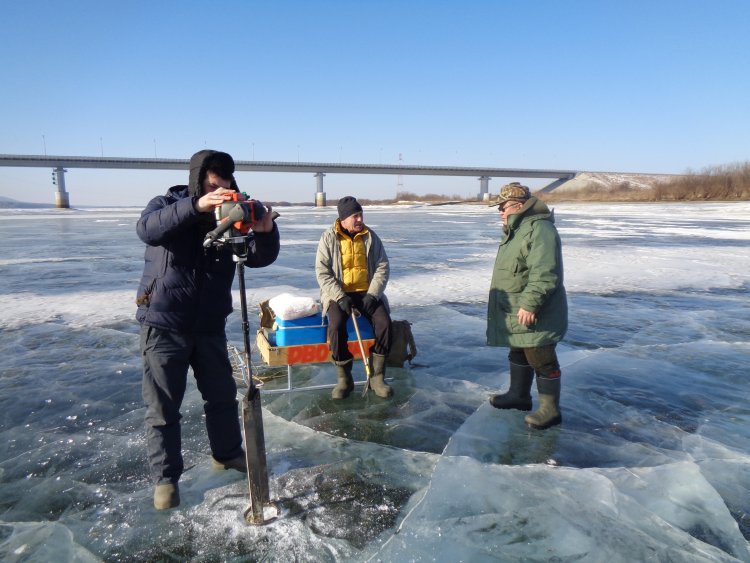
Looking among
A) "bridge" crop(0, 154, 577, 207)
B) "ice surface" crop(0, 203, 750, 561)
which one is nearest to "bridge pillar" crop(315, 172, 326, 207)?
"bridge" crop(0, 154, 577, 207)

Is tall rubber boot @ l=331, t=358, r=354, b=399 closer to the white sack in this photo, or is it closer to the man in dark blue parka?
the white sack

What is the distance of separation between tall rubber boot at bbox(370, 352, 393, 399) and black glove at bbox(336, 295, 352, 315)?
0.47 metres

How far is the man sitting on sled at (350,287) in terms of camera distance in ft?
14.8

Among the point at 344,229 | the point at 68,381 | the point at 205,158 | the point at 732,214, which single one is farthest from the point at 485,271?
the point at 732,214

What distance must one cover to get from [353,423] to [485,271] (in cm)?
777

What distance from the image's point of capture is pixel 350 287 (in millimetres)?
4711

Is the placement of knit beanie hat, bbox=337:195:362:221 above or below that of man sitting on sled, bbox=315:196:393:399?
above

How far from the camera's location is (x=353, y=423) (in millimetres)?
4145

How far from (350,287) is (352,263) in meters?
0.22

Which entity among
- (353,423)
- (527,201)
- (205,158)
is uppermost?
(205,158)

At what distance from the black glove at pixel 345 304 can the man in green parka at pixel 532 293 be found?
121 centimetres

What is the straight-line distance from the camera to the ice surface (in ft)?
8.95

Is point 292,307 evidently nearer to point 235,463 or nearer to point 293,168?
point 235,463

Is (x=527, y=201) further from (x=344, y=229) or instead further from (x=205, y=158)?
(x=205, y=158)
